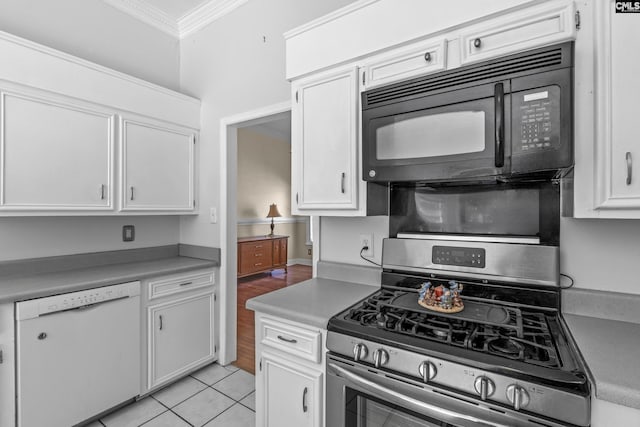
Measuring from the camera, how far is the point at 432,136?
4.31 feet

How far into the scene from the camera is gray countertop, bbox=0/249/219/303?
1.71 m

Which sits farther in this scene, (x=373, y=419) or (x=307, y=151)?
(x=307, y=151)

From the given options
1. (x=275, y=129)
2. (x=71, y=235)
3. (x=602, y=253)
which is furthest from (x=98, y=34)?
(x=275, y=129)

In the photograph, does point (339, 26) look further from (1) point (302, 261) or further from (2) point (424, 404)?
(1) point (302, 261)

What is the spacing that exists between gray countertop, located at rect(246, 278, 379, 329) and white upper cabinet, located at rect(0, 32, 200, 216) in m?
1.49

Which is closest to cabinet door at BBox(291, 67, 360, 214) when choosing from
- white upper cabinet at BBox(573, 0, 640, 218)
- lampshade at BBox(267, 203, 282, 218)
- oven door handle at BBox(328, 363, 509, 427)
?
oven door handle at BBox(328, 363, 509, 427)

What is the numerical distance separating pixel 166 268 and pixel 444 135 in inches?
83.7

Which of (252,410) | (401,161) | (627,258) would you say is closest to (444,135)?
(401,161)

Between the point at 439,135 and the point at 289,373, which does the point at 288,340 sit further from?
the point at 439,135

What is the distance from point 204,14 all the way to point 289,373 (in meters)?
3.02

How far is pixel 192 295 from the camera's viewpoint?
251 cm

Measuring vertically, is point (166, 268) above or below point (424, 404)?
above

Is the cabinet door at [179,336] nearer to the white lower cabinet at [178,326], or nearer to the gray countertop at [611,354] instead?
the white lower cabinet at [178,326]

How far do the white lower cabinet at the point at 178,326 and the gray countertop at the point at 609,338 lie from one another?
2399 mm
